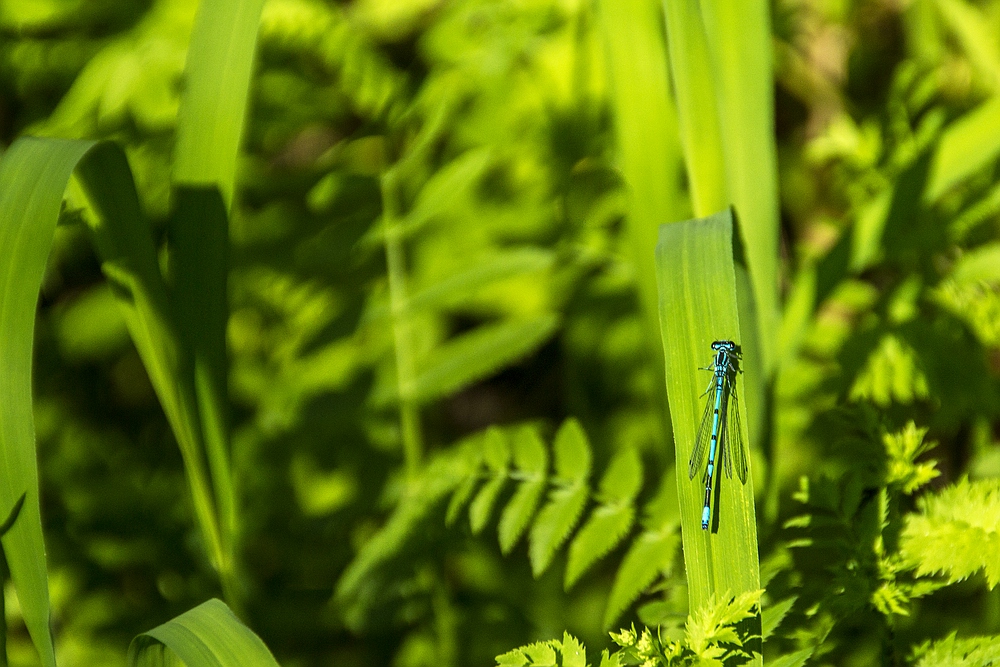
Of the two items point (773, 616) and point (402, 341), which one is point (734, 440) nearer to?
point (773, 616)

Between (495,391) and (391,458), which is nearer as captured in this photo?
(391,458)

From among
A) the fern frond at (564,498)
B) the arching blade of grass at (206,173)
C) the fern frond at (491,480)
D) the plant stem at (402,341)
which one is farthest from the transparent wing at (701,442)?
the plant stem at (402,341)

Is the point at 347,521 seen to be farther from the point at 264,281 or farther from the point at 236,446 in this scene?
the point at 264,281

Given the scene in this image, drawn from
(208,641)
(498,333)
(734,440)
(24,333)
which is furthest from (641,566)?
A: (24,333)

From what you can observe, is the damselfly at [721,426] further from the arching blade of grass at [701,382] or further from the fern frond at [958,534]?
the fern frond at [958,534]

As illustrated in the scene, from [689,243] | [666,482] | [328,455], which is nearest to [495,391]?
[328,455]

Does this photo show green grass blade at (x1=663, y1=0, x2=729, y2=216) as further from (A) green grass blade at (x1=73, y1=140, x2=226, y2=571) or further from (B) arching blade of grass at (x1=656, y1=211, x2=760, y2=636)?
(A) green grass blade at (x1=73, y1=140, x2=226, y2=571)
